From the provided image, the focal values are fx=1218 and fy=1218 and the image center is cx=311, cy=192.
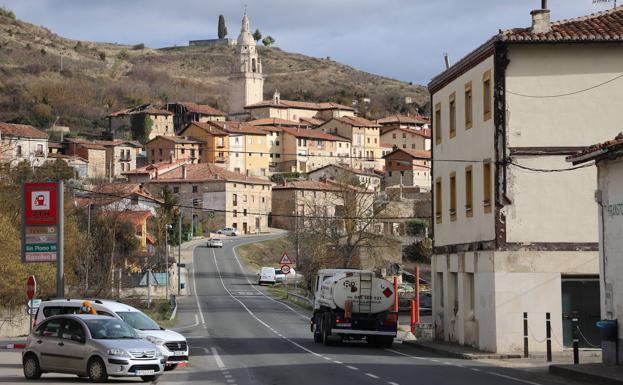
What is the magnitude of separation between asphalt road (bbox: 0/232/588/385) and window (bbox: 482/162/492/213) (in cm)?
504

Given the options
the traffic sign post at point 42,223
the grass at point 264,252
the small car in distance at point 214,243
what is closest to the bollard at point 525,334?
the traffic sign post at point 42,223

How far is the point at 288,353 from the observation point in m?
37.5

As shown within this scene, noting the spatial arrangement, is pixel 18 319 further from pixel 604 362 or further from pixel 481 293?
pixel 604 362

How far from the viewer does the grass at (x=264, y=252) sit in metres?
128

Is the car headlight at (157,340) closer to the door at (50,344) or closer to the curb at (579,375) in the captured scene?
the door at (50,344)

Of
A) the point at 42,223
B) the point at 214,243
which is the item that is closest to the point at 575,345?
the point at 42,223

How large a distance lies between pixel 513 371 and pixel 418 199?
438 feet

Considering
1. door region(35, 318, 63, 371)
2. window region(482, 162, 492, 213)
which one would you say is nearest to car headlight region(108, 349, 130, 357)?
door region(35, 318, 63, 371)

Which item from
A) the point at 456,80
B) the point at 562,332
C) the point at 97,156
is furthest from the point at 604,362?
the point at 97,156

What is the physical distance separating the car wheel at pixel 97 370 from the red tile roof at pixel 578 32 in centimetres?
1657

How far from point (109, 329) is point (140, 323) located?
517 centimetres

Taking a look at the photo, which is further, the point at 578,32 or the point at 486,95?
the point at 486,95

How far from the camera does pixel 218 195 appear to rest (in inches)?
6412

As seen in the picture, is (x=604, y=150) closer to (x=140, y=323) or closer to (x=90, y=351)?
(x=90, y=351)
